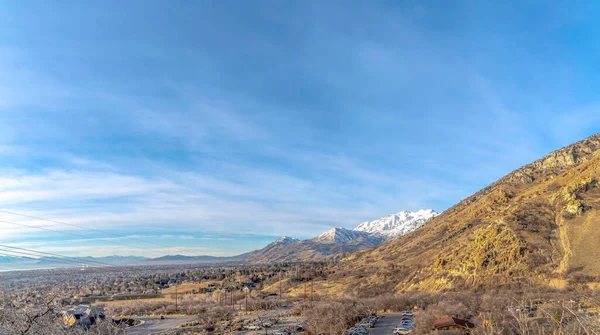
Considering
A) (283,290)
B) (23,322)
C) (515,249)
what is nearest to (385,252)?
(283,290)

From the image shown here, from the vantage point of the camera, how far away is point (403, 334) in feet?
119

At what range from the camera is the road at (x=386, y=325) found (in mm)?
38812

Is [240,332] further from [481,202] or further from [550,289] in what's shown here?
[481,202]

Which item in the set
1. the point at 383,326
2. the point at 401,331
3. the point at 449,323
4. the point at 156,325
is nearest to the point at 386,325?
the point at 383,326

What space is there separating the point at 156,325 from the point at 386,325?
35.9m

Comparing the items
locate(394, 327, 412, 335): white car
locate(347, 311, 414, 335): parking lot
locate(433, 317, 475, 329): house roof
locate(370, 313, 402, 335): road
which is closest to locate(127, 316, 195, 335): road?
locate(347, 311, 414, 335): parking lot

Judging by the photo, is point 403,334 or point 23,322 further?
point 403,334

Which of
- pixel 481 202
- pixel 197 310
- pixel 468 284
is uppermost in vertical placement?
pixel 481 202

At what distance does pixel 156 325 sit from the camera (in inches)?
2271

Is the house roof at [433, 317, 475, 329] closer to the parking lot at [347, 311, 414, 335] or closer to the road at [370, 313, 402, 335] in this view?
the parking lot at [347, 311, 414, 335]

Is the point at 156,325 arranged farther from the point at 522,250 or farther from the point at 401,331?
the point at 522,250

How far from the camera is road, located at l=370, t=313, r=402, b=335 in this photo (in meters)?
38.8

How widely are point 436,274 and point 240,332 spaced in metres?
43.3

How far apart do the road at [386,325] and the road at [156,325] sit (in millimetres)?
29084
